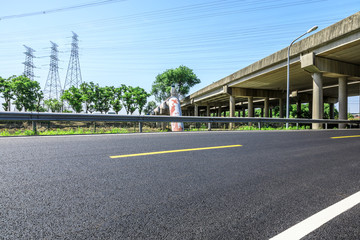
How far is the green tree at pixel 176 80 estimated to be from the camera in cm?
6507

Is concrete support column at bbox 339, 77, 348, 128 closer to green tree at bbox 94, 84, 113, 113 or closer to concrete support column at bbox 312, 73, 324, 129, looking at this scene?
concrete support column at bbox 312, 73, 324, 129

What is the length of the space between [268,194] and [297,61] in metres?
→ 20.9

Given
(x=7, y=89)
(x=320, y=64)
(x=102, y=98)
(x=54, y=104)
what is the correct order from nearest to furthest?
(x=320, y=64) < (x=7, y=89) < (x=102, y=98) < (x=54, y=104)

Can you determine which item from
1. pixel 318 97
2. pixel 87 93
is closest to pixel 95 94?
pixel 87 93

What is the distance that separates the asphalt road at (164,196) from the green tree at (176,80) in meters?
60.8

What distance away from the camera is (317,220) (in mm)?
1947

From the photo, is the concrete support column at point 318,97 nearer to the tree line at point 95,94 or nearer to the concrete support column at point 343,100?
the concrete support column at point 343,100

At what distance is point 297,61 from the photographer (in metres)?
19.7

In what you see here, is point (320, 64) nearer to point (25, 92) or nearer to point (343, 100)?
point (343, 100)

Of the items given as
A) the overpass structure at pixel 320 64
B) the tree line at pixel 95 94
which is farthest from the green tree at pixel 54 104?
the overpass structure at pixel 320 64

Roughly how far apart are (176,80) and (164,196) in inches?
2539

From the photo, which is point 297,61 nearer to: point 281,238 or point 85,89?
point 281,238

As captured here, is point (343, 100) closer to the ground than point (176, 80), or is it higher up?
closer to the ground

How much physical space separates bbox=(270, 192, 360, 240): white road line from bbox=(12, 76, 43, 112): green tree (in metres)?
54.0
